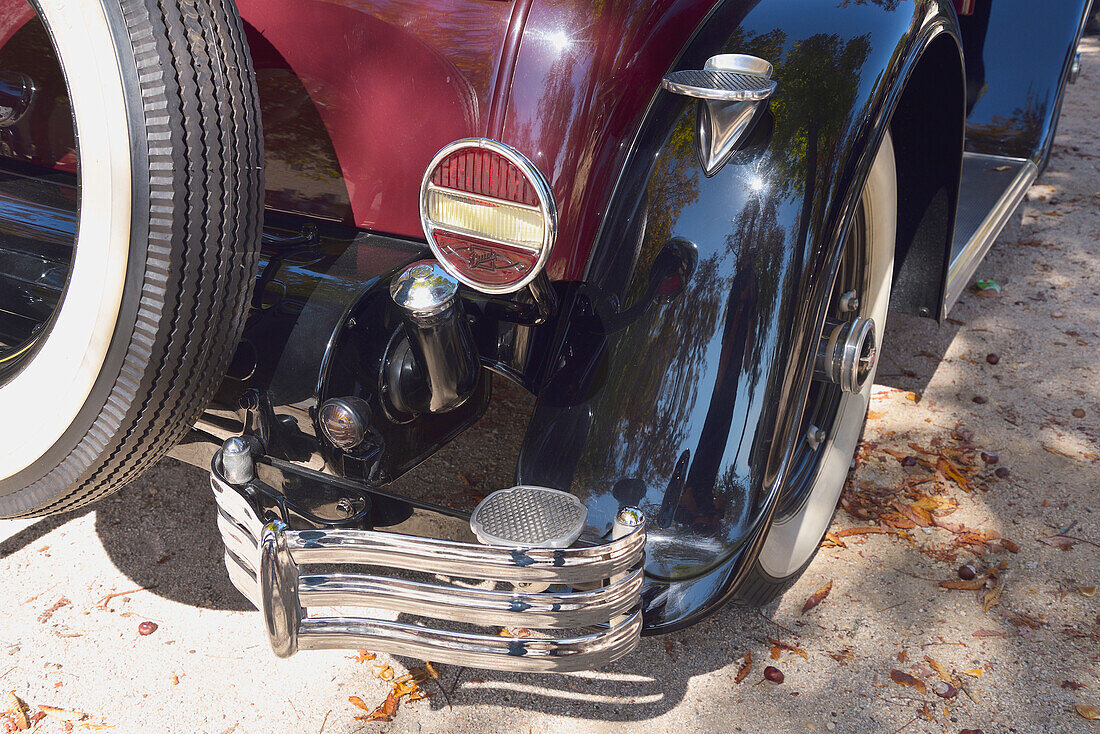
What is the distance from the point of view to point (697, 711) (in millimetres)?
1807

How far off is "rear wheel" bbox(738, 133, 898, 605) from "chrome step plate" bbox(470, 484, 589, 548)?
0.51 m

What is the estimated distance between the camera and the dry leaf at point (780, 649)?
1.94 metres

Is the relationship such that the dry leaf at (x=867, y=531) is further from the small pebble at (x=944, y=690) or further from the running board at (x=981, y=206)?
the running board at (x=981, y=206)

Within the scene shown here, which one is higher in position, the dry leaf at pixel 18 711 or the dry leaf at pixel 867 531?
the dry leaf at pixel 18 711

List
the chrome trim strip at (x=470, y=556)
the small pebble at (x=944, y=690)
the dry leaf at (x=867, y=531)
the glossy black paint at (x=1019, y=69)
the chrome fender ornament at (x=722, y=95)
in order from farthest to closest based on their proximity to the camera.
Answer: the glossy black paint at (x=1019, y=69) → the dry leaf at (x=867, y=531) → the small pebble at (x=944, y=690) → the chrome fender ornament at (x=722, y=95) → the chrome trim strip at (x=470, y=556)

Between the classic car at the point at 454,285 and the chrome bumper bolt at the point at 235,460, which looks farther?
the chrome bumper bolt at the point at 235,460

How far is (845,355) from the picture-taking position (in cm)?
168

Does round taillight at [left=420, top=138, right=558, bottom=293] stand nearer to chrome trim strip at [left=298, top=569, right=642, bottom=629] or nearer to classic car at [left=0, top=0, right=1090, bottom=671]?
classic car at [left=0, top=0, right=1090, bottom=671]

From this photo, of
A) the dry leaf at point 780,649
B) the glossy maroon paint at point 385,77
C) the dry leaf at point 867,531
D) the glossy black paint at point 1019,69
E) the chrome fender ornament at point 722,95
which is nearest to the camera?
the chrome fender ornament at point 722,95

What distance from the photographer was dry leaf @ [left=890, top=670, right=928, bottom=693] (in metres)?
1.85

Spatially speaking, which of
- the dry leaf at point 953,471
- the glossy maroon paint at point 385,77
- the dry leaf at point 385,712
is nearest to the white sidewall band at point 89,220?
the glossy maroon paint at point 385,77

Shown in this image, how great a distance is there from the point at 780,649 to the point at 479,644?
0.89 meters

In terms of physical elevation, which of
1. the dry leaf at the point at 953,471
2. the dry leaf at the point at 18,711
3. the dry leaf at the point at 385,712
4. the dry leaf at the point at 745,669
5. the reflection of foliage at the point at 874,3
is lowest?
the dry leaf at the point at 745,669

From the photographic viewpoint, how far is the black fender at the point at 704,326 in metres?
1.47
